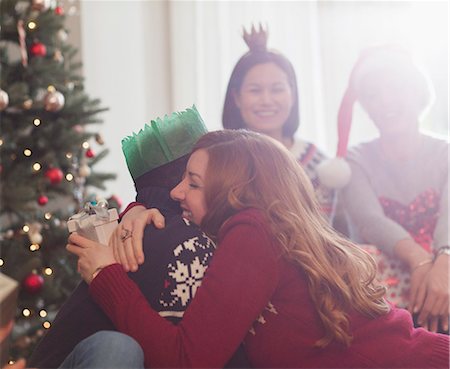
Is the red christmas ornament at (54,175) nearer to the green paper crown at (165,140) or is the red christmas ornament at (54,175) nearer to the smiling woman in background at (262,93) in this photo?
the smiling woman in background at (262,93)

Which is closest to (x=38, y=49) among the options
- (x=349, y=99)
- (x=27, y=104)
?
(x=27, y=104)

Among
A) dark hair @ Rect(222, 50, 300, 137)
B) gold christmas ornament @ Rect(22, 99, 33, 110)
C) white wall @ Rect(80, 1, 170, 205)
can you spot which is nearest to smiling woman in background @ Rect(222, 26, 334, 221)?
dark hair @ Rect(222, 50, 300, 137)

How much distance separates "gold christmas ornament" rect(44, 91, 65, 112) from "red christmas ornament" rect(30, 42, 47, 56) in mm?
177

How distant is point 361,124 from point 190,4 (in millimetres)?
1023

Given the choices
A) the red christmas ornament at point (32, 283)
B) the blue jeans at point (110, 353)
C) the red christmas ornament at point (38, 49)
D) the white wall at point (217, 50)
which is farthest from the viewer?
the white wall at point (217, 50)

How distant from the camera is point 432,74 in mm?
3027

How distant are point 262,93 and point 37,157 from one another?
88 centimetres

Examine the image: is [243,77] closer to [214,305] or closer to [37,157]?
[37,157]

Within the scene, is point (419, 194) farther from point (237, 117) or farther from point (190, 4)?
point (190, 4)

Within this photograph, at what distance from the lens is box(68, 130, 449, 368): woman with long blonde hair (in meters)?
0.87

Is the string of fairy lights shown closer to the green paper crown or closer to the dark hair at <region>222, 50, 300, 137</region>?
the dark hair at <region>222, 50, 300, 137</region>

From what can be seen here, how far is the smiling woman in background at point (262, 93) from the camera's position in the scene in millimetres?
2016

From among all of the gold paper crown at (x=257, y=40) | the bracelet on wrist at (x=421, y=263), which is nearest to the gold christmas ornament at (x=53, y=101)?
the gold paper crown at (x=257, y=40)

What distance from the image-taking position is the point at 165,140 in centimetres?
105
